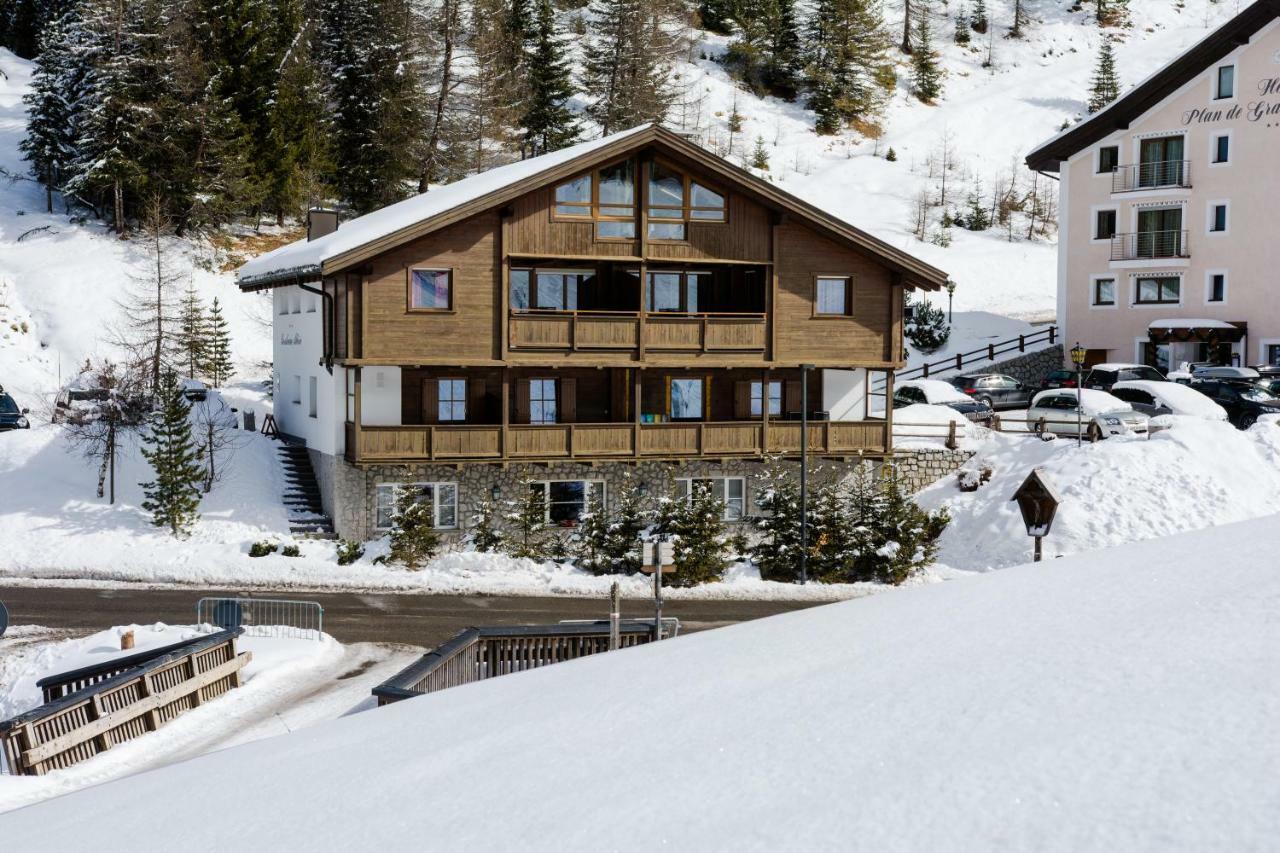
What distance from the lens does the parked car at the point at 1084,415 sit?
4019 cm

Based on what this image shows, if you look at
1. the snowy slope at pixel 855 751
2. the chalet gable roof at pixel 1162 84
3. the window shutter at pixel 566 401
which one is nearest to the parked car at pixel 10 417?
the window shutter at pixel 566 401

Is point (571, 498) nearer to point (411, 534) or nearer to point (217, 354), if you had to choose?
point (411, 534)

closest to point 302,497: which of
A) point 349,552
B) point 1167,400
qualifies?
→ point 349,552

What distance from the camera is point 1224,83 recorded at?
2095 inches

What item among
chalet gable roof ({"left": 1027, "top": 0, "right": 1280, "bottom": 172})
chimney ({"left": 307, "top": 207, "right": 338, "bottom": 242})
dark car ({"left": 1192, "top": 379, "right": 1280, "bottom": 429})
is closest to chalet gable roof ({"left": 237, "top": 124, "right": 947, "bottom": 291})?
chimney ({"left": 307, "top": 207, "right": 338, "bottom": 242})

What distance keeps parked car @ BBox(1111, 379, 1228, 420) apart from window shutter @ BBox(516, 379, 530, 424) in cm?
2101

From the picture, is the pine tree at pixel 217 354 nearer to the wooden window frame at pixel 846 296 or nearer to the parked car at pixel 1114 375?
the wooden window frame at pixel 846 296

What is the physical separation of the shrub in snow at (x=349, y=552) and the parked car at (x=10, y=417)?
1676 centimetres

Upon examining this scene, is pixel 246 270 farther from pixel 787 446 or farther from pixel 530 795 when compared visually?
pixel 530 795

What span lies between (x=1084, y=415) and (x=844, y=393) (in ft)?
27.1

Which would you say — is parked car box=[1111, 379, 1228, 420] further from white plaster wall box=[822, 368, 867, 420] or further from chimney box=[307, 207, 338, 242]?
chimney box=[307, 207, 338, 242]

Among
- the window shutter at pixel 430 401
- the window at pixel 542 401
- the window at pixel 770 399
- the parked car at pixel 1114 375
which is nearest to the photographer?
the window shutter at pixel 430 401

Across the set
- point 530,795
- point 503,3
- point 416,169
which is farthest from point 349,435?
point 503,3

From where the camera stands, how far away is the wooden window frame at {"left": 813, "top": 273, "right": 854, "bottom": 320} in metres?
37.5
